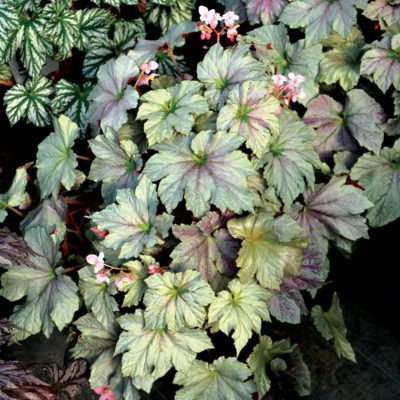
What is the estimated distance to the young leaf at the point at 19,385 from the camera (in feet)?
5.23

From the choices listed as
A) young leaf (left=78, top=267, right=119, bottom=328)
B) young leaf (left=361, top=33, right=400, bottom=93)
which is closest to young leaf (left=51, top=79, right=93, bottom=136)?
young leaf (left=78, top=267, right=119, bottom=328)

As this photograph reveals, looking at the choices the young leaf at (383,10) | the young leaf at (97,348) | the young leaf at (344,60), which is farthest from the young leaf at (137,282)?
the young leaf at (383,10)

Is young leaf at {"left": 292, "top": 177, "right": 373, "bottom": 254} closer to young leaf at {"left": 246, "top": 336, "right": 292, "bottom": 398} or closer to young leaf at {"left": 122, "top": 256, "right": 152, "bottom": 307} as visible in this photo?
young leaf at {"left": 246, "top": 336, "right": 292, "bottom": 398}

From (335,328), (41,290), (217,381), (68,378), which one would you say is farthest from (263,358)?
(41,290)

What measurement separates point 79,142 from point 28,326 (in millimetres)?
965

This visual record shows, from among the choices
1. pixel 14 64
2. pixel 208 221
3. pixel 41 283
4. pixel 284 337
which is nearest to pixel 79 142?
pixel 14 64

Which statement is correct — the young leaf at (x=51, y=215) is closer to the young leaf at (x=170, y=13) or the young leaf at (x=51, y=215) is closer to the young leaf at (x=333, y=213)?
the young leaf at (x=333, y=213)

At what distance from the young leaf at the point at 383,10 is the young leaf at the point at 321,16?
0.36 feet

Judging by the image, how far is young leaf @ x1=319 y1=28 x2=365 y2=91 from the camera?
2270 millimetres

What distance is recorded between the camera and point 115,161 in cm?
203

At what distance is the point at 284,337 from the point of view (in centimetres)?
242

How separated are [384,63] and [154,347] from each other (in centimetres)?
128

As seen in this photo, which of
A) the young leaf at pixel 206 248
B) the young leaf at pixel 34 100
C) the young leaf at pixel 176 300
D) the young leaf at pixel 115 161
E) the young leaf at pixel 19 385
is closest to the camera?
the young leaf at pixel 19 385

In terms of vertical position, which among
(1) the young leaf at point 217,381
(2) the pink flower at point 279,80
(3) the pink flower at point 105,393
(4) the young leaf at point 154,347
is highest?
(2) the pink flower at point 279,80
